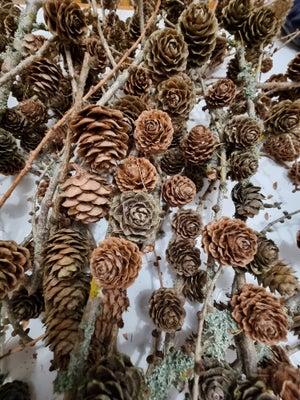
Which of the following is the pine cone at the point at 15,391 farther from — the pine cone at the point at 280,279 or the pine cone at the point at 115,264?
the pine cone at the point at 280,279

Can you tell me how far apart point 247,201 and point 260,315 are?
193 mm

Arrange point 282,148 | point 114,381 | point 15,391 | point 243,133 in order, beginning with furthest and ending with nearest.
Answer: point 282,148 < point 243,133 < point 15,391 < point 114,381

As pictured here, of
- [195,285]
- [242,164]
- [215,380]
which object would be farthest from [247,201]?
[215,380]

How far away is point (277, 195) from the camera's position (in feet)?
2.23

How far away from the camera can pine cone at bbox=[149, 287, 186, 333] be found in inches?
15.9

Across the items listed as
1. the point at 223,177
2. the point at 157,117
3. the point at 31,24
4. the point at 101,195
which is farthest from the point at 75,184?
the point at 31,24

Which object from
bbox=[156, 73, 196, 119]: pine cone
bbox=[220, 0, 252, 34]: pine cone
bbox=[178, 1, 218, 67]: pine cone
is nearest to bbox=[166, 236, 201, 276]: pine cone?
bbox=[156, 73, 196, 119]: pine cone

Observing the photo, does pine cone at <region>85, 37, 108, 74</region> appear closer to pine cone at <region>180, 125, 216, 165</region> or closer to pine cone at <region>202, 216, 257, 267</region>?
pine cone at <region>180, 125, 216, 165</region>

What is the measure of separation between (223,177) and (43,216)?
307 mm

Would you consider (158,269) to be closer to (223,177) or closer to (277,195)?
(223,177)

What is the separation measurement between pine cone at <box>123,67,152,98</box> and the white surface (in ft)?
0.89

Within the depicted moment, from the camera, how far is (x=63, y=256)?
0.35 meters

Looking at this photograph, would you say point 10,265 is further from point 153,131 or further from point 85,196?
point 153,131

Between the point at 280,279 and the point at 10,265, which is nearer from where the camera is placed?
the point at 10,265
